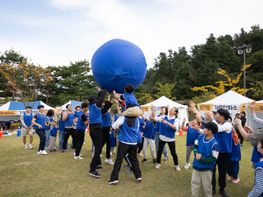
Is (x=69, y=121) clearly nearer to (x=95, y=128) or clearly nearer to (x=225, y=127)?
(x=95, y=128)

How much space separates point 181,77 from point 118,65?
34.9 m

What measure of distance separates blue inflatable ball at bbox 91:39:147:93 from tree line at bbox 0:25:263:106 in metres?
22.9

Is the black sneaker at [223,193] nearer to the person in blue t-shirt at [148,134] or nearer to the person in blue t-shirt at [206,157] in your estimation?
the person in blue t-shirt at [206,157]

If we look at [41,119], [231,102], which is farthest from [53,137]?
[231,102]

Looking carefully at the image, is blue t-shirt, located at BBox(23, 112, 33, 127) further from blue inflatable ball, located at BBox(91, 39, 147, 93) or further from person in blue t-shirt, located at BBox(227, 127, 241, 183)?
person in blue t-shirt, located at BBox(227, 127, 241, 183)

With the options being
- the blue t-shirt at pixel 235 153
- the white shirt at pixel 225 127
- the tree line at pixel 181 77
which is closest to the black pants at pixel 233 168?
the blue t-shirt at pixel 235 153

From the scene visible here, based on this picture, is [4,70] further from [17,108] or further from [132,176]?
[132,176]

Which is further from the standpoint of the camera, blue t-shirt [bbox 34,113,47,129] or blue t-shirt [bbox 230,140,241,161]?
blue t-shirt [bbox 34,113,47,129]

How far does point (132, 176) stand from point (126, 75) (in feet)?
8.17

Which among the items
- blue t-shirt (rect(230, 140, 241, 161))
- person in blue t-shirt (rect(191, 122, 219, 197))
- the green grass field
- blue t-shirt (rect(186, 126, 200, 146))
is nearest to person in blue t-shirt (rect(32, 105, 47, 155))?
the green grass field

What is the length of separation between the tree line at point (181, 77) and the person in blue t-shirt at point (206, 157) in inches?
926

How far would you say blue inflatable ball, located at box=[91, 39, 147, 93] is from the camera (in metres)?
4.71

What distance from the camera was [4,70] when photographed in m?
29.4

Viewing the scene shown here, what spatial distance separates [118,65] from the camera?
4.68 metres
